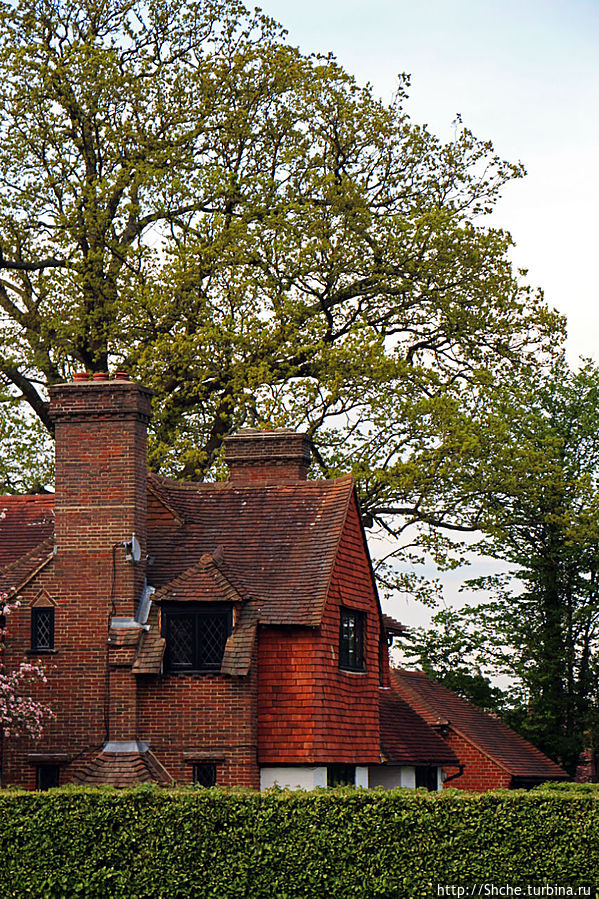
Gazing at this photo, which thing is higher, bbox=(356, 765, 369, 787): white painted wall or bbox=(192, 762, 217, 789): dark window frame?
bbox=(192, 762, 217, 789): dark window frame

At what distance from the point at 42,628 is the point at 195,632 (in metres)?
3.05

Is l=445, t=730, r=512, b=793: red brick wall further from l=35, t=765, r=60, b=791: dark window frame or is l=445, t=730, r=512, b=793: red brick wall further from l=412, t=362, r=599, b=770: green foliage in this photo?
l=35, t=765, r=60, b=791: dark window frame

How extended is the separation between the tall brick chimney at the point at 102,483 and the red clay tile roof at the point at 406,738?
7.32 m

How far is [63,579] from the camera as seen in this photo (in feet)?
83.4

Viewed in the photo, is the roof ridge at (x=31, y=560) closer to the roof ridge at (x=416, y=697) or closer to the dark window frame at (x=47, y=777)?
the dark window frame at (x=47, y=777)

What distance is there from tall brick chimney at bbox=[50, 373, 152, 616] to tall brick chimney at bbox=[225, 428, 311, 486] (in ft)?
17.3

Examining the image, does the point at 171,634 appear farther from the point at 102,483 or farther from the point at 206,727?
A: the point at 102,483

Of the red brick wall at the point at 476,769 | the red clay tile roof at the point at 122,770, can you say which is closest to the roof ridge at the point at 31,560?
the red clay tile roof at the point at 122,770

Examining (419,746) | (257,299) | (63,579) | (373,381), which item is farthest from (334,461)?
(63,579)

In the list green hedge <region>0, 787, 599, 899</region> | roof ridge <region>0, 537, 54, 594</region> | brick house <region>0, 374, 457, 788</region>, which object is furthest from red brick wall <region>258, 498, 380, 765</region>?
green hedge <region>0, 787, 599, 899</region>

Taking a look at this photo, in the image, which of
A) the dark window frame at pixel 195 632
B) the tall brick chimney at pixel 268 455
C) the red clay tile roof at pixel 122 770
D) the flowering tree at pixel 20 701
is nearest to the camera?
the red clay tile roof at pixel 122 770

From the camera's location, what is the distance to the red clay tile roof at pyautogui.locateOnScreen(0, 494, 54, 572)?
27.8 metres

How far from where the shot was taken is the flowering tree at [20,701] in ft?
78.4

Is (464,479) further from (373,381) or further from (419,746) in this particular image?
(419,746)
